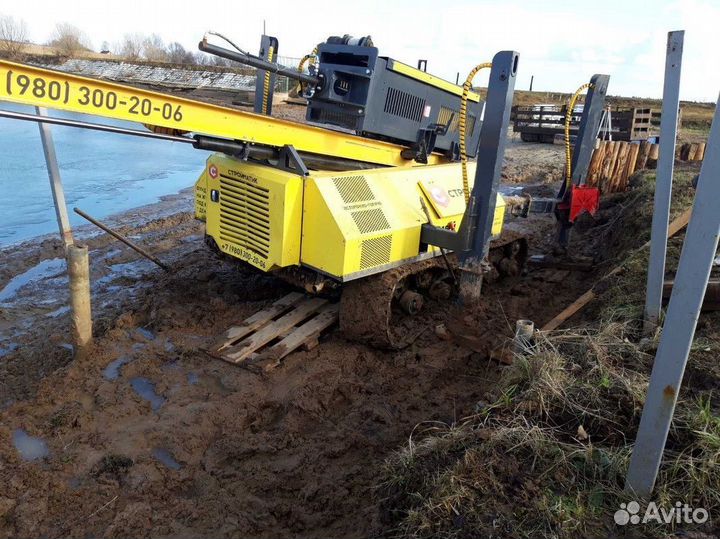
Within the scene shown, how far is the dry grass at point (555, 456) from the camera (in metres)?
2.44

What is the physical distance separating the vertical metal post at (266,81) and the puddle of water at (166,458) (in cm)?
370

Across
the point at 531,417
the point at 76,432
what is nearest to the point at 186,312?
the point at 76,432

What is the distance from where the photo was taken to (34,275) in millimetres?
7117

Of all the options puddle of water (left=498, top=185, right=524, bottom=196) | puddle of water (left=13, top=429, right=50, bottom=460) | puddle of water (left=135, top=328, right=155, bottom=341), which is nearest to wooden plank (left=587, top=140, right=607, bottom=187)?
puddle of water (left=498, top=185, right=524, bottom=196)

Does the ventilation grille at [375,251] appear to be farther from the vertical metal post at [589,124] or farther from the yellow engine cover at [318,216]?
the vertical metal post at [589,124]

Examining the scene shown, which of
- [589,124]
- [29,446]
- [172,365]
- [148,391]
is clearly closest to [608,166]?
[589,124]

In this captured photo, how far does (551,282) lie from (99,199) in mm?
8308

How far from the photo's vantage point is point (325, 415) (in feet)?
14.2

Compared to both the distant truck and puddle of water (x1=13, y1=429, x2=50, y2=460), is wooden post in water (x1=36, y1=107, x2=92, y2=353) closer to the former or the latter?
puddle of water (x1=13, y1=429, x2=50, y2=460)

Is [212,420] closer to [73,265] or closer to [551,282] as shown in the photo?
[73,265]

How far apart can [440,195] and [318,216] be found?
5.58ft

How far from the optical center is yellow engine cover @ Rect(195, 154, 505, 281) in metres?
4.78

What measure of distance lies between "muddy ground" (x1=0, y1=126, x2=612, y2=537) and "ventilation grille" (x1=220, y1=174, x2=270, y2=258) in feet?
2.91

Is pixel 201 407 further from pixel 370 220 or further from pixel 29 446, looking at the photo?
pixel 370 220
